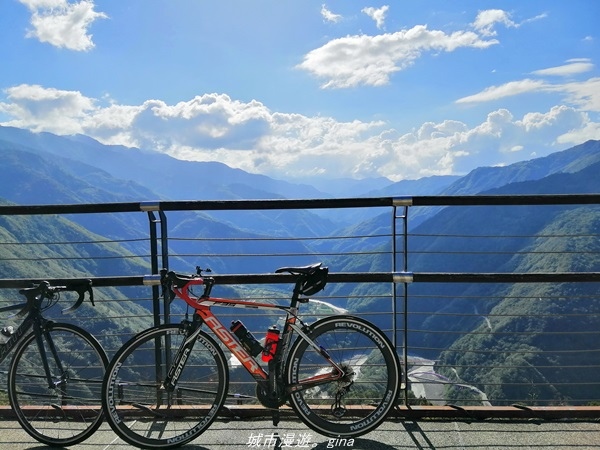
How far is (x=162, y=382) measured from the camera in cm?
434

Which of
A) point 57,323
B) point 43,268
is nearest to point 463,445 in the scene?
point 57,323

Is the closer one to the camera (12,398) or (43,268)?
(12,398)

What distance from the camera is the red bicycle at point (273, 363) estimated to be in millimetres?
4090

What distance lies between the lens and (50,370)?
4234 mm

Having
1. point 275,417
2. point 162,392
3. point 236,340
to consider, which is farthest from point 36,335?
point 275,417

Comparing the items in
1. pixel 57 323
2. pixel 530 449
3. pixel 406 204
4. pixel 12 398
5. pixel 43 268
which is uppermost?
pixel 406 204

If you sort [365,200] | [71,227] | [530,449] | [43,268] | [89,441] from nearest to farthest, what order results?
[530,449]
[89,441]
[365,200]
[43,268]
[71,227]

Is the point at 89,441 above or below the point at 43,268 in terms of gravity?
above

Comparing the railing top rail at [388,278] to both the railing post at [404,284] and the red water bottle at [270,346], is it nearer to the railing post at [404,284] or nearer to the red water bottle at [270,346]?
the railing post at [404,284]

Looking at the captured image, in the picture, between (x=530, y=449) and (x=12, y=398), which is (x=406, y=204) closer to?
(x=530, y=449)

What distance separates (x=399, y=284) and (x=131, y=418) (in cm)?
244

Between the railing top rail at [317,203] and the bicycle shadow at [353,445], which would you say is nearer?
the bicycle shadow at [353,445]

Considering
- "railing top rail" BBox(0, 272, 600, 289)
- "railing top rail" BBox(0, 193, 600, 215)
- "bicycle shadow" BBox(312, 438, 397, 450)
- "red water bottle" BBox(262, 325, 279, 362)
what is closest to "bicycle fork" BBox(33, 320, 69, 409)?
"railing top rail" BBox(0, 272, 600, 289)

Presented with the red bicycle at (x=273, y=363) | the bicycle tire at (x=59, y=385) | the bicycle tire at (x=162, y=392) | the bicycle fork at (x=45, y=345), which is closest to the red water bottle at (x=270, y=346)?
the red bicycle at (x=273, y=363)
